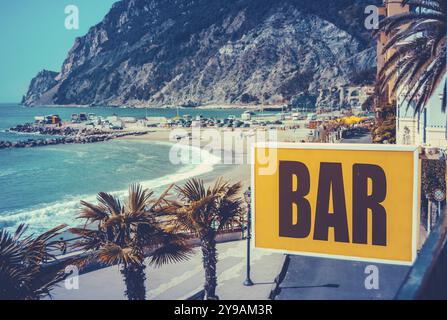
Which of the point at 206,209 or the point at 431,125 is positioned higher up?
the point at 431,125

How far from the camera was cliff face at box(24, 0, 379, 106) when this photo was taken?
13300 cm

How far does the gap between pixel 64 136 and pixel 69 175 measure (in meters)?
33.6

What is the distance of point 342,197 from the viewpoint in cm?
551

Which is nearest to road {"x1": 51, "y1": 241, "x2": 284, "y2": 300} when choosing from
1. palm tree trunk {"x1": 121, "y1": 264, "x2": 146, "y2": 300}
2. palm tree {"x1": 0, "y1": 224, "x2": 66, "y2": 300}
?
palm tree trunk {"x1": 121, "y1": 264, "x2": 146, "y2": 300}

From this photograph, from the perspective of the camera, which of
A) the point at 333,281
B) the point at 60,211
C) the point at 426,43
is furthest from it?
the point at 60,211

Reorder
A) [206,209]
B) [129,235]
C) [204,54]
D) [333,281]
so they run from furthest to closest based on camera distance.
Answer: [204,54] < [333,281] < [206,209] < [129,235]

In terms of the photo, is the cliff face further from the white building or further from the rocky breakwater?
the white building

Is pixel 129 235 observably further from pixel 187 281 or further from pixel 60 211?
pixel 60 211

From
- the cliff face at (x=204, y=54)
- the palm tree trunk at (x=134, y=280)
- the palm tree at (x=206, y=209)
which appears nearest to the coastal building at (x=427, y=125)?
the palm tree at (x=206, y=209)

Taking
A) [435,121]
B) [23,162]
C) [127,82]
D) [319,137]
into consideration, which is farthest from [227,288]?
[127,82]

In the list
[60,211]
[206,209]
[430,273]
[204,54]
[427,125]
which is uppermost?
[204,54]

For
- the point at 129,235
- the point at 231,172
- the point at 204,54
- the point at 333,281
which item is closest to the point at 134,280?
the point at 129,235

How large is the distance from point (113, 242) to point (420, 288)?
4.72 meters

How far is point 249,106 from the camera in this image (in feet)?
453
